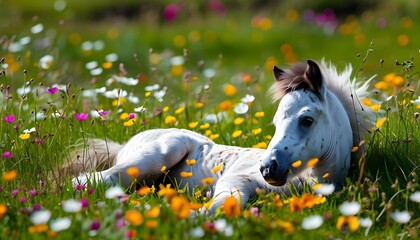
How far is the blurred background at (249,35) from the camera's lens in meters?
12.7

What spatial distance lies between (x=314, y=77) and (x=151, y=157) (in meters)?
1.31

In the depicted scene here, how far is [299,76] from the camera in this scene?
499cm

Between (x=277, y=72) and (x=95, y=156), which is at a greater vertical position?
(x=277, y=72)

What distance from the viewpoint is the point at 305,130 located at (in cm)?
479

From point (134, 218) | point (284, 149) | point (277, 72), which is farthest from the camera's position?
point (277, 72)

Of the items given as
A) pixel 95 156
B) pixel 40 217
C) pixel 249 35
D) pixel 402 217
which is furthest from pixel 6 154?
pixel 249 35

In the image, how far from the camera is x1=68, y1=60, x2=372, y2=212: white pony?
4746mm

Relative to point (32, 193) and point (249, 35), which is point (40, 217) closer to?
point (32, 193)

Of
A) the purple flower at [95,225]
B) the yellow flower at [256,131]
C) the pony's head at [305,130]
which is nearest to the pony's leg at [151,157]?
the yellow flower at [256,131]

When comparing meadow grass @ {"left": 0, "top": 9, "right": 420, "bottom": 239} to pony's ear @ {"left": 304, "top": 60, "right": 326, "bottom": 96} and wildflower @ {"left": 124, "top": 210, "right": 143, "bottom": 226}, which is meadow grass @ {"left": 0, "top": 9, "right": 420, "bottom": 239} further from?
pony's ear @ {"left": 304, "top": 60, "right": 326, "bottom": 96}

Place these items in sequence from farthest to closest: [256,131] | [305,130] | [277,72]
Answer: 1. [256,131]
2. [277,72]
3. [305,130]

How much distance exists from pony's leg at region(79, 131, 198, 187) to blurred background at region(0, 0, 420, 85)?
5.33 meters

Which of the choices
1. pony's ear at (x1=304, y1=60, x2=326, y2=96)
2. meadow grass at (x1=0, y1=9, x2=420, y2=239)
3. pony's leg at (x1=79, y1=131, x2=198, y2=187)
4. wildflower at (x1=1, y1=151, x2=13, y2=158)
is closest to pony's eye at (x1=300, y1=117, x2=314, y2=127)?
pony's ear at (x1=304, y1=60, x2=326, y2=96)

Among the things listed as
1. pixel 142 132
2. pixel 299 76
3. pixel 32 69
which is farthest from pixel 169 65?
pixel 299 76
